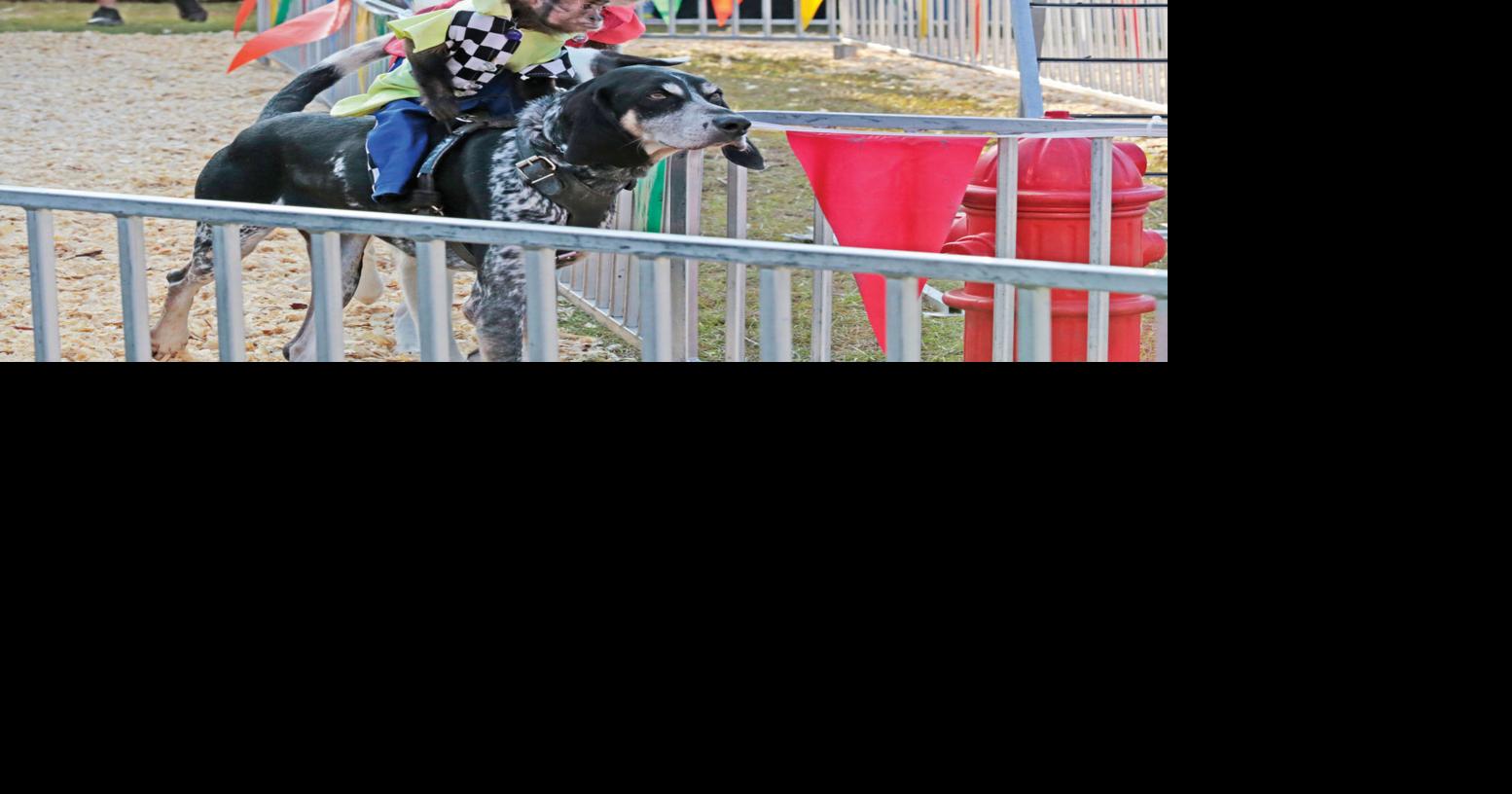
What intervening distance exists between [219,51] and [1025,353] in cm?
1451

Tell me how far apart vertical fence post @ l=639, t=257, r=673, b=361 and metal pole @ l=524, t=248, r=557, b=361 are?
149mm

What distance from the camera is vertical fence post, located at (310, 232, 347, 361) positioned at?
287 centimetres

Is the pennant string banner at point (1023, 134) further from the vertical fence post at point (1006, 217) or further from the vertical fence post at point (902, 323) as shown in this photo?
the vertical fence post at point (902, 323)

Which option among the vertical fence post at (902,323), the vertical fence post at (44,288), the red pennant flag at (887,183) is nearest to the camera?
the vertical fence post at (902,323)

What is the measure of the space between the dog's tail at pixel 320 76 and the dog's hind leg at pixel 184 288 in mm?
395

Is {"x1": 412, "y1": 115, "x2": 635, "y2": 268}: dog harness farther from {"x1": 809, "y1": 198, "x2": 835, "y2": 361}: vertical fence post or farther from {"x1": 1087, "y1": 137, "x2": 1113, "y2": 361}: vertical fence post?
{"x1": 1087, "y1": 137, "x2": 1113, "y2": 361}: vertical fence post

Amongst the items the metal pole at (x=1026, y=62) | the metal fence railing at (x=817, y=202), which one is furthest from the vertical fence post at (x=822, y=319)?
the metal pole at (x=1026, y=62)

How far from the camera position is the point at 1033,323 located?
96.5 inches

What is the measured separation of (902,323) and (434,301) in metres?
0.81

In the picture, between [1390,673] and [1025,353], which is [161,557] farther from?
[1390,673]

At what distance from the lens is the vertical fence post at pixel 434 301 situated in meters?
2.78

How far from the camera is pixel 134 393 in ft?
8.18

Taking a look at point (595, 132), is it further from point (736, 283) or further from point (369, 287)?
point (369, 287)

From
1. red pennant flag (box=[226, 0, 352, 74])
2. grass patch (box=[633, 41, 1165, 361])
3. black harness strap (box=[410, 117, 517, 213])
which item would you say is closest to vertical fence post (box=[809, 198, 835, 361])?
grass patch (box=[633, 41, 1165, 361])
